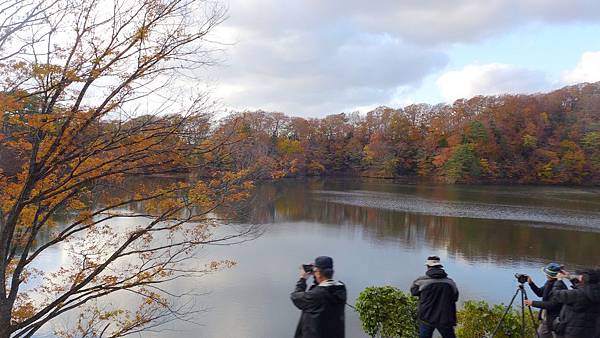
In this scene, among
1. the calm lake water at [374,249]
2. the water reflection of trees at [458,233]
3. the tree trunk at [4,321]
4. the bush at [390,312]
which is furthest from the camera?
the water reflection of trees at [458,233]

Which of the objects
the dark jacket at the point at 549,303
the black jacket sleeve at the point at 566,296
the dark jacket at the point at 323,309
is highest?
the dark jacket at the point at 323,309

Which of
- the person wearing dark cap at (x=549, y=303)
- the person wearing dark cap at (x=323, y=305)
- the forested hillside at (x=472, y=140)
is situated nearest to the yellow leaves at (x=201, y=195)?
the person wearing dark cap at (x=323, y=305)

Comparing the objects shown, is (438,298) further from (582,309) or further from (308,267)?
(308,267)

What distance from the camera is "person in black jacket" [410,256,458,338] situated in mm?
3777

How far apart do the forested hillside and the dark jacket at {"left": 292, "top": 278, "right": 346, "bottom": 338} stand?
121 ft

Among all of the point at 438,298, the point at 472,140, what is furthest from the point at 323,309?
the point at 472,140

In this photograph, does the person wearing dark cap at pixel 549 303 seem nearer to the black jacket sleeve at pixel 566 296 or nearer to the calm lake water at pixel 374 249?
the black jacket sleeve at pixel 566 296

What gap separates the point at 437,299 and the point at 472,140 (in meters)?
43.6

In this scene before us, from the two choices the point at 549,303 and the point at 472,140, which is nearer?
the point at 549,303

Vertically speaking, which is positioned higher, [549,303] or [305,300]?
[305,300]

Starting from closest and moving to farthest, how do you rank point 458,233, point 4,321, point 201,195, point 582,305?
point 582,305 < point 4,321 < point 201,195 < point 458,233

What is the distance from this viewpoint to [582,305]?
3.36m

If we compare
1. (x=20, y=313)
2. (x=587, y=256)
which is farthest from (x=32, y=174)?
(x=587, y=256)

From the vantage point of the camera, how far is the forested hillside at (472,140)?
43062 millimetres
